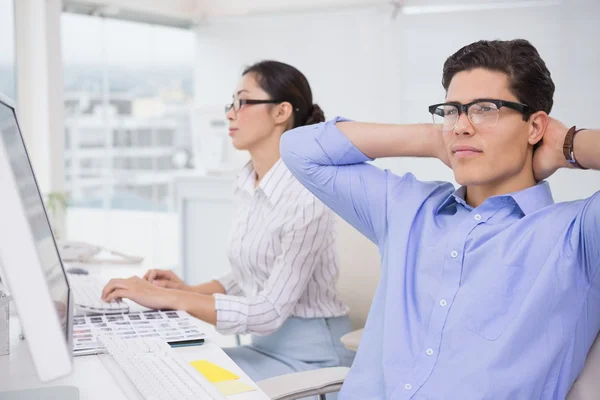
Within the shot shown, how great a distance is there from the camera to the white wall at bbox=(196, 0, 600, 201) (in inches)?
130

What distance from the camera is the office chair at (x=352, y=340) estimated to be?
4.32ft

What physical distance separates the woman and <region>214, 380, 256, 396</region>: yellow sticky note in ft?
1.84

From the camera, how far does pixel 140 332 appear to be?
1.57 m

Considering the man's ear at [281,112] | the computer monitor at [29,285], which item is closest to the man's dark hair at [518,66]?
the man's ear at [281,112]

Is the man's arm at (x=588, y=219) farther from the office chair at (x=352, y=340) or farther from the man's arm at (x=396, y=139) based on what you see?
the man's arm at (x=396, y=139)

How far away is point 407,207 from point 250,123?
2.68 feet

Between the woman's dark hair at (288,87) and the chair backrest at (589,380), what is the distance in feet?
3.93

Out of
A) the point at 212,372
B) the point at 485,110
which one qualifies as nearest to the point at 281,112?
the point at 485,110

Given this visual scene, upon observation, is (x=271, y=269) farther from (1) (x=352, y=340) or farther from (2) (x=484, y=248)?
(2) (x=484, y=248)

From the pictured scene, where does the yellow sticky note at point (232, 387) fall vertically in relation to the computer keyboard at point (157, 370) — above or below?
below

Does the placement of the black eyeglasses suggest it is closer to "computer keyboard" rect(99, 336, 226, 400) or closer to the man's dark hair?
the man's dark hair

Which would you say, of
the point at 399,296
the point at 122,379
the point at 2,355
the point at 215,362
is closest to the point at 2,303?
the point at 2,355

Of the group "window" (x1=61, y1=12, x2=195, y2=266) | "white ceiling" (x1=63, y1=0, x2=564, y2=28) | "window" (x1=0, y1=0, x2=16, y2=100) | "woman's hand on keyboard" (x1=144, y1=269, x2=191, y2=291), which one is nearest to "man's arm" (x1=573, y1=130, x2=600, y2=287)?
"woman's hand on keyboard" (x1=144, y1=269, x2=191, y2=291)

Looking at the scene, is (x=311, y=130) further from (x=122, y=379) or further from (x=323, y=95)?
Answer: (x=323, y=95)
